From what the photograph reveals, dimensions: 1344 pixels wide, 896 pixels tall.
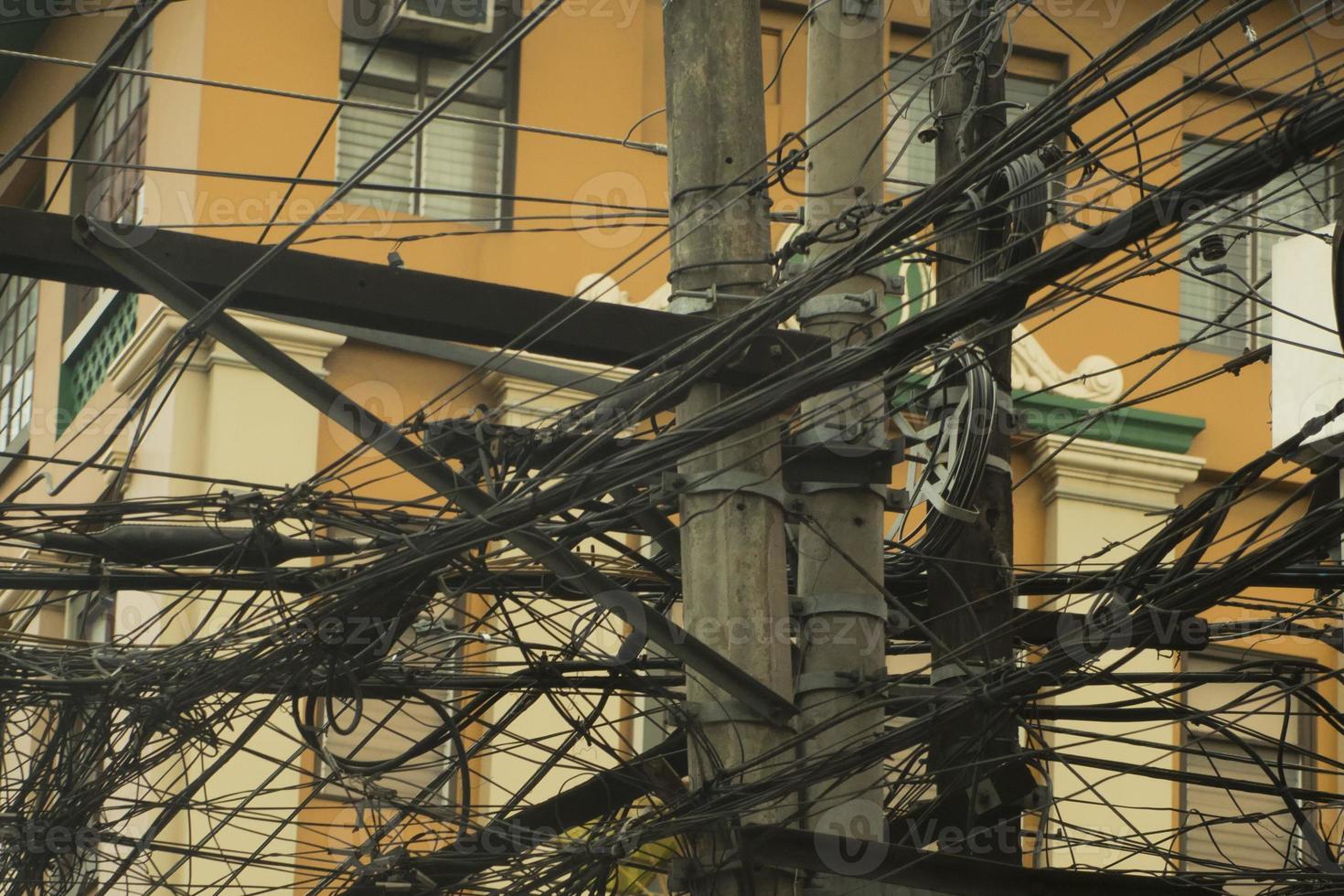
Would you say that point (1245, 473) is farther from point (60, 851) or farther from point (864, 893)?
point (60, 851)

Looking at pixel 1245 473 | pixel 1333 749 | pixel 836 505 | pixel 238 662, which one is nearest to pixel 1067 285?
pixel 1245 473

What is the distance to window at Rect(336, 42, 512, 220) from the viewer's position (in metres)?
14.8

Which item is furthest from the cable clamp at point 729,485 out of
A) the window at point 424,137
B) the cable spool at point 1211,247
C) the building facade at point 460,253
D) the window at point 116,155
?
the window at point 116,155

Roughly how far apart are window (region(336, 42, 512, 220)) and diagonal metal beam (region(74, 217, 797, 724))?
7.98 m

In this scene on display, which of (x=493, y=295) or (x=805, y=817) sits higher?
(x=493, y=295)

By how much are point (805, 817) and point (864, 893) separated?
38 centimetres

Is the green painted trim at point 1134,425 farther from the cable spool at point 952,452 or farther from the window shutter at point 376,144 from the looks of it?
the cable spool at point 952,452

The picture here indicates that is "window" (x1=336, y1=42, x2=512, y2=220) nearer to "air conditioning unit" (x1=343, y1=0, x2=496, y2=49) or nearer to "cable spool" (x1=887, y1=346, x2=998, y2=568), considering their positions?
"air conditioning unit" (x1=343, y1=0, x2=496, y2=49)

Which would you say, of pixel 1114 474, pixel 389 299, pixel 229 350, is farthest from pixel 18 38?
pixel 389 299

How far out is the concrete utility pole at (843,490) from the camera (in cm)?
723

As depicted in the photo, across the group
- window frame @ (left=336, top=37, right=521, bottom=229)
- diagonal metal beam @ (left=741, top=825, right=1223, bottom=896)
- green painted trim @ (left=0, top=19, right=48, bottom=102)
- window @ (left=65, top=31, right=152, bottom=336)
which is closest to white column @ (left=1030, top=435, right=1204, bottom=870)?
window frame @ (left=336, top=37, right=521, bottom=229)

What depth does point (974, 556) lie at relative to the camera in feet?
26.4

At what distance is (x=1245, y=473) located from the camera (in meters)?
6.67

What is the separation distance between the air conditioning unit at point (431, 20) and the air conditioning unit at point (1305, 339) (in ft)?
25.1
